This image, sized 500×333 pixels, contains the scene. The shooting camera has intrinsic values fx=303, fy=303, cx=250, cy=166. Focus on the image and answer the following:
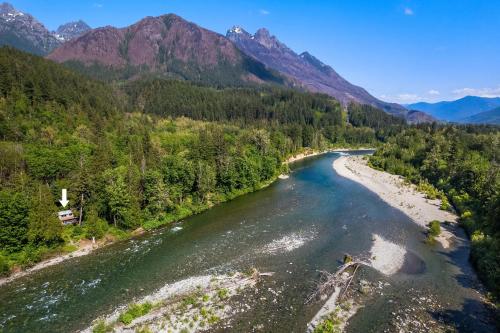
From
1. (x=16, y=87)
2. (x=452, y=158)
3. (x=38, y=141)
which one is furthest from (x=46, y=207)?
(x=452, y=158)

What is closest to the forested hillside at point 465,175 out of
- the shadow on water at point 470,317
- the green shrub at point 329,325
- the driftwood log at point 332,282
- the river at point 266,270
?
the river at point 266,270

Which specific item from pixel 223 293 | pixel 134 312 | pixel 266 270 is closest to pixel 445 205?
pixel 266 270

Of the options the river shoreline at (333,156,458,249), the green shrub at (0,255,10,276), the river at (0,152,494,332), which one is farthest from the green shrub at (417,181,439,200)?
the green shrub at (0,255,10,276)

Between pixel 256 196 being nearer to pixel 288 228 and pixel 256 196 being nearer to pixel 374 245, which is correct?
pixel 288 228

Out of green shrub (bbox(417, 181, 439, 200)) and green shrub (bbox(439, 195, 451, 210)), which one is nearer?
green shrub (bbox(439, 195, 451, 210))

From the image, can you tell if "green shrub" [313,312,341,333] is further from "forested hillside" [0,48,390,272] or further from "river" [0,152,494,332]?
"forested hillside" [0,48,390,272]

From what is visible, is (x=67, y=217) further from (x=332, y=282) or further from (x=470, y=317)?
(x=470, y=317)

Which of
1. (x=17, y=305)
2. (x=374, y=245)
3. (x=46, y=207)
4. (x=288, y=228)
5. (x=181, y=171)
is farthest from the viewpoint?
(x=181, y=171)
